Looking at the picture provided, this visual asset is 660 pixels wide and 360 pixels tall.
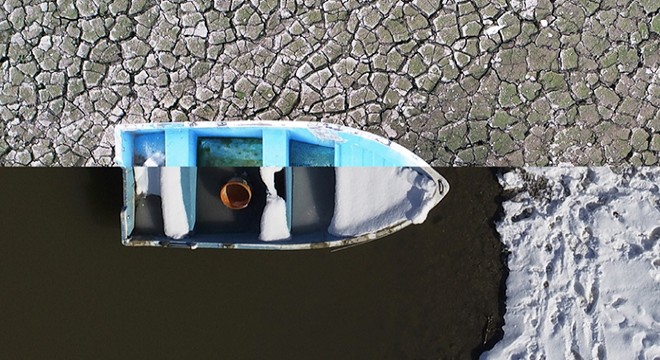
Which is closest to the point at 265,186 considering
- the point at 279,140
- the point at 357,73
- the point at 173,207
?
the point at 279,140

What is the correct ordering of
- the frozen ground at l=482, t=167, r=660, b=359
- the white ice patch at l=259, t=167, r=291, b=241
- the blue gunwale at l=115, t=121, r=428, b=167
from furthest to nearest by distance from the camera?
the frozen ground at l=482, t=167, r=660, b=359 < the white ice patch at l=259, t=167, r=291, b=241 < the blue gunwale at l=115, t=121, r=428, b=167

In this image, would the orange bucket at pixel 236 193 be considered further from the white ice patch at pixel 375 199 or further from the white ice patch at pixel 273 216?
the white ice patch at pixel 375 199

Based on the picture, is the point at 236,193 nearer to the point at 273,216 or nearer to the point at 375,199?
the point at 273,216

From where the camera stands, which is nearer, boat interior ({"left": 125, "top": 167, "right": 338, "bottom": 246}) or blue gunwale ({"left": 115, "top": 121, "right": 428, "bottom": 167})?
blue gunwale ({"left": 115, "top": 121, "right": 428, "bottom": 167})

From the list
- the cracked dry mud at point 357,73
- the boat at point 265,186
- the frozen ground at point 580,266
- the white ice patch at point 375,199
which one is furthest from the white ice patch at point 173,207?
the frozen ground at point 580,266

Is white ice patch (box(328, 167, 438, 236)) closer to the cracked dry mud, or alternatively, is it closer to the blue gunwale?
the blue gunwale

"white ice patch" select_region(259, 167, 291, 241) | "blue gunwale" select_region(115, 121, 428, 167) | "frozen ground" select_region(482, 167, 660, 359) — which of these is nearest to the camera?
"blue gunwale" select_region(115, 121, 428, 167)

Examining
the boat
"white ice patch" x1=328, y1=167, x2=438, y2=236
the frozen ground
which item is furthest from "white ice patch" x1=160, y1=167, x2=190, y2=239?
the frozen ground
